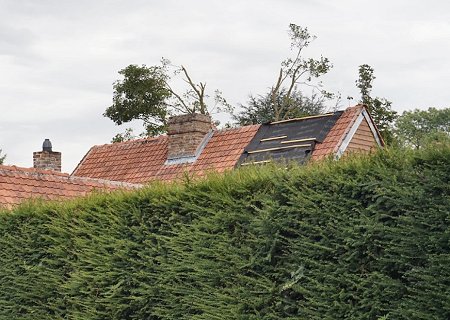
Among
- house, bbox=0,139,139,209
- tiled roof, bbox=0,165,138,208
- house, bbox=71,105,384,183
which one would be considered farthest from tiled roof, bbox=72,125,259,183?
tiled roof, bbox=0,165,138,208

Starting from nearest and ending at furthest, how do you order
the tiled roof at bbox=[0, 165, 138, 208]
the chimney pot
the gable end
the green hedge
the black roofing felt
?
the green hedge, the tiled roof at bbox=[0, 165, 138, 208], the black roofing felt, the gable end, the chimney pot

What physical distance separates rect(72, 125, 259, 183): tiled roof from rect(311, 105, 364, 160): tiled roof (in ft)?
8.37

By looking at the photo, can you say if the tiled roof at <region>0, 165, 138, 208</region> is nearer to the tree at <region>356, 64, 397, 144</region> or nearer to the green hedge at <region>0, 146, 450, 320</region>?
the green hedge at <region>0, 146, 450, 320</region>

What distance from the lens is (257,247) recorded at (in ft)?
29.3

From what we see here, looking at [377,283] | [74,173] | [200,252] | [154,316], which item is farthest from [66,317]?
[74,173]

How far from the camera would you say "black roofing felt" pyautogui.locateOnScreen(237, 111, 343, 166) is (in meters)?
22.8

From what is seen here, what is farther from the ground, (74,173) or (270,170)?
(74,173)

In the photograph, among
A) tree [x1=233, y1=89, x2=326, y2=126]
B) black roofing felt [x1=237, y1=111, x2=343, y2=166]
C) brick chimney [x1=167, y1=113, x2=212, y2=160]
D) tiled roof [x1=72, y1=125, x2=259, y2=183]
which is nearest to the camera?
black roofing felt [x1=237, y1=111, x2=343, y2=166]

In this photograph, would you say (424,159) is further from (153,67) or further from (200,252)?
(153,67)

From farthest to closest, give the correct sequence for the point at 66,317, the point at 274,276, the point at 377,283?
the point at 66,317
the point at 274,276
the point at 377,283

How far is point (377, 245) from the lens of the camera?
7809 millimetres

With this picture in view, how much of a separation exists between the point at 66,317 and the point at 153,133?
110 ft

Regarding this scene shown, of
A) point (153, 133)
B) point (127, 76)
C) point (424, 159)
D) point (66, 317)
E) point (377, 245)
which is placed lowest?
point (66, 317)

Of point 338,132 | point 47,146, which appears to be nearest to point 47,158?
point 47,146
